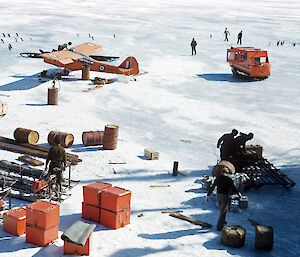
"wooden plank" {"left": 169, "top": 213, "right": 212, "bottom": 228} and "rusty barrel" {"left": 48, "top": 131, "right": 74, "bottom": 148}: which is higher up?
"rusty barrel" {"left": 48, "top": 131, "right": 74, "bottom": 148}

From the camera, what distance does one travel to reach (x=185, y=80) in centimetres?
2894

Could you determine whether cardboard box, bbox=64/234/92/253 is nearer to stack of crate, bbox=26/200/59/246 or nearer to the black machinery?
stack of crate, bbox=26/200/59/246

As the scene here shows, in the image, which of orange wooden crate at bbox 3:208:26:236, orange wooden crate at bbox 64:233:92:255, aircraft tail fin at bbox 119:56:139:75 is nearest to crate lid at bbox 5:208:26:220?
orange wooden crate at bbox 3:208:26:236

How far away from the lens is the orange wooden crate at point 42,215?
9.01 metres

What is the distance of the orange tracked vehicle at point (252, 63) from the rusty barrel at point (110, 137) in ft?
54.5

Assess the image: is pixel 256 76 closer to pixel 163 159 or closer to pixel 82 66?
pixel 82 66

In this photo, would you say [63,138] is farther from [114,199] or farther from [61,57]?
[61,57]

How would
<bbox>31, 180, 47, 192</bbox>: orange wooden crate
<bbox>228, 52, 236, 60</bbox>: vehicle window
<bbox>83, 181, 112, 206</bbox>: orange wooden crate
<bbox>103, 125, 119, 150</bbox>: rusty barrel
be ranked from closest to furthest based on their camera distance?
<bbox>83, 181, 112, 206</bbox>: orange wooden crate → <bbox>31, 180, 47, 192</bbox>: orange wooden crate → <bbox>103, 125, 119, 150</bbox>: rusty barrel → <bbox>228, 52, 236, 60</bbox>: vehicle window

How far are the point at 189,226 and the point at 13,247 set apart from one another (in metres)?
4.10

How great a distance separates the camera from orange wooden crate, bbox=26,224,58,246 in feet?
29.7

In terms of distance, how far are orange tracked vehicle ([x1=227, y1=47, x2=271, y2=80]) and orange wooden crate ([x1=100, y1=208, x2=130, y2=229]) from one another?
21338mm

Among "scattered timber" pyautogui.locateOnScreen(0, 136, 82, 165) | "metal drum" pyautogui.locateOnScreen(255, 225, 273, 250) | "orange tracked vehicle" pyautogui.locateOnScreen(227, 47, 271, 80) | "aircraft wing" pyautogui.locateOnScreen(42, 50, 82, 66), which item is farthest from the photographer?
"orange tracked vehicle" pyautogui.locateOnScreen(227, 47, 271, 80)

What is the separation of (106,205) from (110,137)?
549 cm

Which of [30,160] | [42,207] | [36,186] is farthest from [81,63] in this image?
[42,207]
